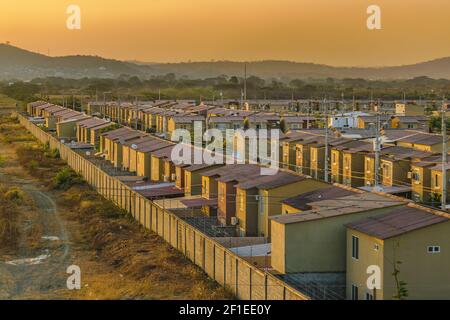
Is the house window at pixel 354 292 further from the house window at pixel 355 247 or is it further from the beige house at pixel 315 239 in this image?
the beige house at pixel 315 239

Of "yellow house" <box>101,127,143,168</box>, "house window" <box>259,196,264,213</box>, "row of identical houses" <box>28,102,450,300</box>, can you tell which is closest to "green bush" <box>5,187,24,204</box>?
"row of identical houses" <box>28,102,450,300</box>

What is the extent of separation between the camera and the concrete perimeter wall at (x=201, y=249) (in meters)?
13.0

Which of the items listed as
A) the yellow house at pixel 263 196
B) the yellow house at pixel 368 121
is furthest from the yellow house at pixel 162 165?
the yellow house at pixel 368 121

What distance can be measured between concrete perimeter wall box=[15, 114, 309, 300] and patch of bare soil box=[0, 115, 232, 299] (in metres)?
0.23

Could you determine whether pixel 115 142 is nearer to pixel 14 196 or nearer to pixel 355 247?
pixel 14 196

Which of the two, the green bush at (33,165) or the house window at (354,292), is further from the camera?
the green bush at (33,165)

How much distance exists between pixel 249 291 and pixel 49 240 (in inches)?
390

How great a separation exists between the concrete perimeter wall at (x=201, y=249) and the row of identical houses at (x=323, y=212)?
1.97 feet

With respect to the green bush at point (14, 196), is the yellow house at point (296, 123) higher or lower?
higher

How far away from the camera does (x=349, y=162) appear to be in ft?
89.2

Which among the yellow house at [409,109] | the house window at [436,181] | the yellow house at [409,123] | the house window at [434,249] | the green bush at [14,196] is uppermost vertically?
the yellow house at [409,109]

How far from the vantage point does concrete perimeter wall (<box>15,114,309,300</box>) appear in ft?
42.8
